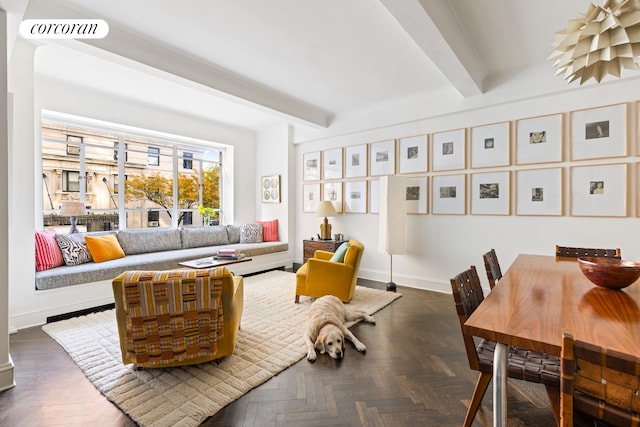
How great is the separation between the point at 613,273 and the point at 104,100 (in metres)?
5.81

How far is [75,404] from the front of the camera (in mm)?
1818

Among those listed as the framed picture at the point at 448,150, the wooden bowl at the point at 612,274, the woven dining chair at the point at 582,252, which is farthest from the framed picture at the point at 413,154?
the wooden bowl at the point at 612,274

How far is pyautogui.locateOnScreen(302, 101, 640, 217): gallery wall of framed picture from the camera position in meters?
3.15

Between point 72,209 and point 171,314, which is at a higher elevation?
point 72,209

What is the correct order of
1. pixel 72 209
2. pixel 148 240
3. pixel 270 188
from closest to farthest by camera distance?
1. pixel 72 209
2. pixel 148 240
3. pixel 270 188

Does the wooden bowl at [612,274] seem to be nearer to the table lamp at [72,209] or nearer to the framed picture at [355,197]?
the framed picture at [355,197]

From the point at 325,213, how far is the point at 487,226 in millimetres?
2406

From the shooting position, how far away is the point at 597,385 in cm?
73

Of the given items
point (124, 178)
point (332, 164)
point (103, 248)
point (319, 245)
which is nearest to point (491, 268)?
point (319, 245)

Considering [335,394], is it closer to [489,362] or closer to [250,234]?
[489,362]

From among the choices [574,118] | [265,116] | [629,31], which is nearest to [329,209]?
[265,116]

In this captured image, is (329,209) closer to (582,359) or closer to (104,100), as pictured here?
(104,100)

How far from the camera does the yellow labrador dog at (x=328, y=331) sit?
7.96 feet

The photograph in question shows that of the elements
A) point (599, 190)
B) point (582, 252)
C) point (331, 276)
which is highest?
point (599, 190)
